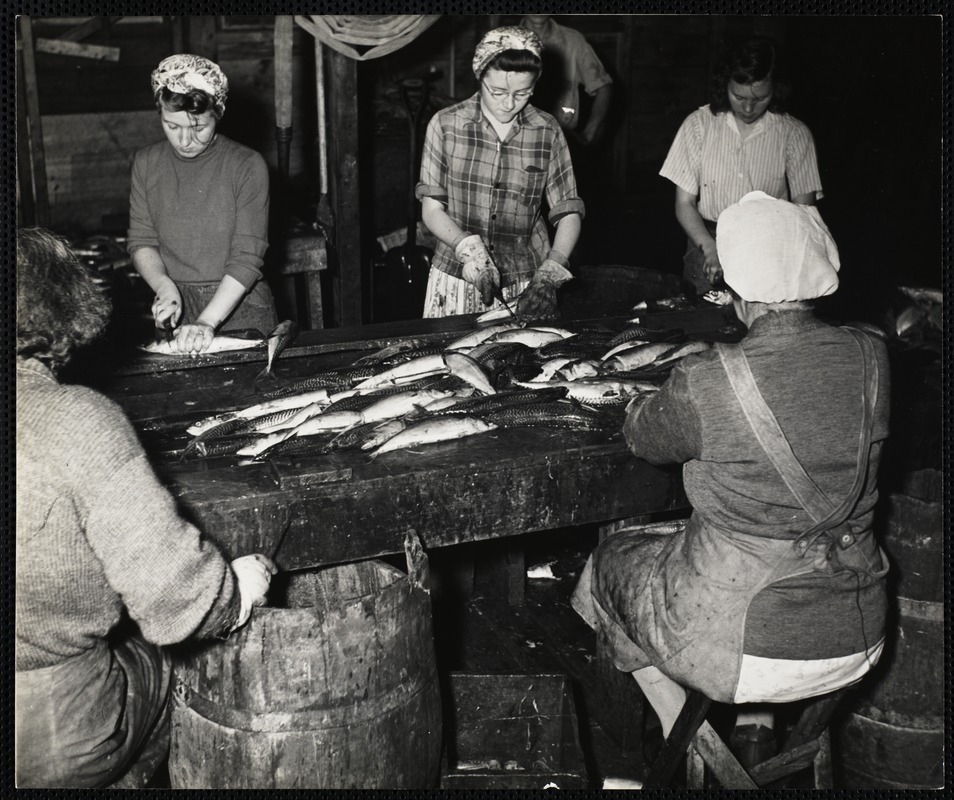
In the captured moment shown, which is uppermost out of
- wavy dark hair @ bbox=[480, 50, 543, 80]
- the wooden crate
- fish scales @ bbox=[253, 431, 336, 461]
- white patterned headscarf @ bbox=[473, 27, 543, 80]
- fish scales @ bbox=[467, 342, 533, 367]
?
white patterned headscarf @ bbox=[473, 27, 543, 80]

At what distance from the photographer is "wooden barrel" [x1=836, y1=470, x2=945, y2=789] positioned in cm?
341

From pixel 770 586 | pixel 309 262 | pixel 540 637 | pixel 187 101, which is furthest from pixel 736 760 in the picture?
pixel 309 262

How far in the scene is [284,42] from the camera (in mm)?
6922

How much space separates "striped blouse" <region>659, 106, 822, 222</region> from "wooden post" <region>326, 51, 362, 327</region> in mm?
2509

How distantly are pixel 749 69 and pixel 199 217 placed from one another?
3.19 metres

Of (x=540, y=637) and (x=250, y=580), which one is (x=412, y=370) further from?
(x=540, y=637)

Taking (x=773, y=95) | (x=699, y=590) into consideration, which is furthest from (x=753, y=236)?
(x=773, y=95)

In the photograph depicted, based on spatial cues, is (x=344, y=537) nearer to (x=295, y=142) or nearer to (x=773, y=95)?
(x=773, y=95)

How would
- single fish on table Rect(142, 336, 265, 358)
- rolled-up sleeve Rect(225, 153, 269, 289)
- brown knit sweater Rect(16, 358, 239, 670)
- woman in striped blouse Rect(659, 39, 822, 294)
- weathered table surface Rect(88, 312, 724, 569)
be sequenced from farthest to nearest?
woman in striped blouse Rect(659, 39, 822, 294) → rolled-up sleeve Rect(225, 153, 269, 289) → single fish on table Rect(142, 336, 265, 358) → weathered table surface Rect(88, 312, 724, 569) → brown knit sweater Rect(16, 358, 239, 670)

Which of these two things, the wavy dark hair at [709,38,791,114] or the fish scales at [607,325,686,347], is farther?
the wavy dark hair at [709,38,791,114]

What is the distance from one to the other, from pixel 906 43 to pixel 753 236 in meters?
10.3

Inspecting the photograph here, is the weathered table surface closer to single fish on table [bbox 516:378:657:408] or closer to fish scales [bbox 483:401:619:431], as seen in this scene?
fish scales [bbox 483:401:619:431]

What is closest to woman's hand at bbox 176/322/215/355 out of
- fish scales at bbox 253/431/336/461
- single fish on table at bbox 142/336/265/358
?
single fish on table at bbox 142/336/265/358

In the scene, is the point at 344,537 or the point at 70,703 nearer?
the point at 70,703
